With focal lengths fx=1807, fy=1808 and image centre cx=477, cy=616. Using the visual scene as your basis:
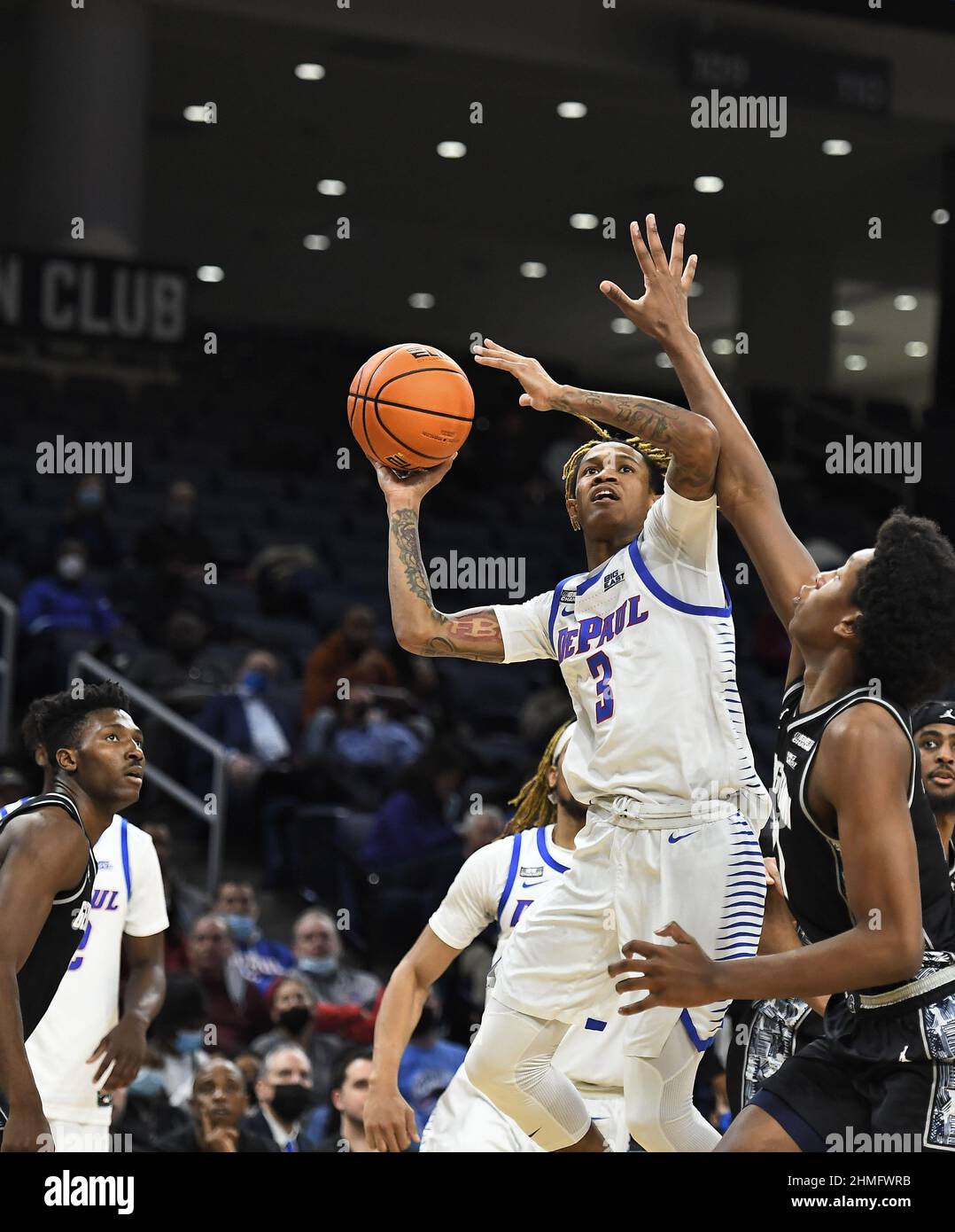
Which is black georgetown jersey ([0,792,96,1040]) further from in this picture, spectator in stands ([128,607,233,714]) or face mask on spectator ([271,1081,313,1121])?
spectator in stands ([128,607,233,714])

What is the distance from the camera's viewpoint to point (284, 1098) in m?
6.99

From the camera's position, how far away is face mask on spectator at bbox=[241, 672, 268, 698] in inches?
412

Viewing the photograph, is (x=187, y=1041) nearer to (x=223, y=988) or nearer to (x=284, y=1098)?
(x=223, y=988)

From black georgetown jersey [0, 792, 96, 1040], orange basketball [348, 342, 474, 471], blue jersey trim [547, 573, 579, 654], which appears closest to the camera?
black georgetown jersey [0, 792, 96, 1040]

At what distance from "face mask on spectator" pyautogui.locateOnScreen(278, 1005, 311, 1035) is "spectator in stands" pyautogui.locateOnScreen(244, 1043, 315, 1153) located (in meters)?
0.32

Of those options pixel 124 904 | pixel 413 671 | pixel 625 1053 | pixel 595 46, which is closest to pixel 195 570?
pixel 413 671

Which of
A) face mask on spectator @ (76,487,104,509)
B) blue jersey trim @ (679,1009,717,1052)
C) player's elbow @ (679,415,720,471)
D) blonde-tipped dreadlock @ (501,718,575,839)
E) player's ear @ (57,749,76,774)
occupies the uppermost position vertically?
face mask on spectator @ (76,487,104,509)

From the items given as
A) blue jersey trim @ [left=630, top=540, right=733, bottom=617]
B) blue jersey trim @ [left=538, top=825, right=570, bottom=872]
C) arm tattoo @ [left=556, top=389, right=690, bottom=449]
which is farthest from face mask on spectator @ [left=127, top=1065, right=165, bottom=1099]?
arm tattoo @ [left=556, top=389, right=690, bottom=449]

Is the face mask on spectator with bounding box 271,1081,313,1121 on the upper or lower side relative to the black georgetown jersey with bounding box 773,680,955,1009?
lower

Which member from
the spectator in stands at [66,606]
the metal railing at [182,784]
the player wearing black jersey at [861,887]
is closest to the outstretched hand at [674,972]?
the player wearing black jersey at [861,887]

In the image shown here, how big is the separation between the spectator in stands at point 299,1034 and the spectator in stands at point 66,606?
3.57m

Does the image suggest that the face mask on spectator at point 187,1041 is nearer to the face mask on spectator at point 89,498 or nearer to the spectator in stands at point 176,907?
the spectator in stands at point 176,907

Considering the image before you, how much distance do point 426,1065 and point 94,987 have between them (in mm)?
2392

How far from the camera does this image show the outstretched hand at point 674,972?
10.1ft
